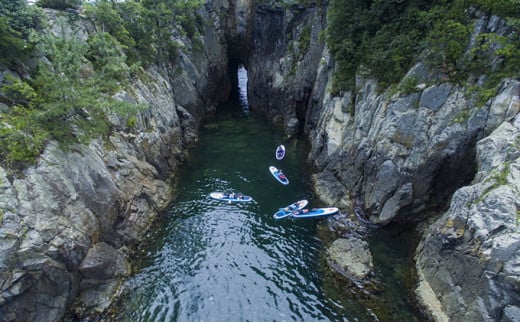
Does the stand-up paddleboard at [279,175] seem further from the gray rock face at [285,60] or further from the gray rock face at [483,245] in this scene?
the gray rock face at [483,245]

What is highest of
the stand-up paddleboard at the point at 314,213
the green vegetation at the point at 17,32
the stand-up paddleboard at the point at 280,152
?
the stand-up paddleboard at the point at 280,152

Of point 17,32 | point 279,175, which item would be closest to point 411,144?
point 279,175

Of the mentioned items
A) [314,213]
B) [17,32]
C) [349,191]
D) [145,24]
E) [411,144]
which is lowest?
[314,213]

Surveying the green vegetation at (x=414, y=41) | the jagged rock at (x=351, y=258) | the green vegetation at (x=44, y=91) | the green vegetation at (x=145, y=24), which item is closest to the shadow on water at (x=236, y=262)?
the jagged rock at (x=351, y=258)

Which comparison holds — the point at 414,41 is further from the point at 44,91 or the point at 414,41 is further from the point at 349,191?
the point at 44,91

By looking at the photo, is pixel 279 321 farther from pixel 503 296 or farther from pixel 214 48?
pixel 214 48
